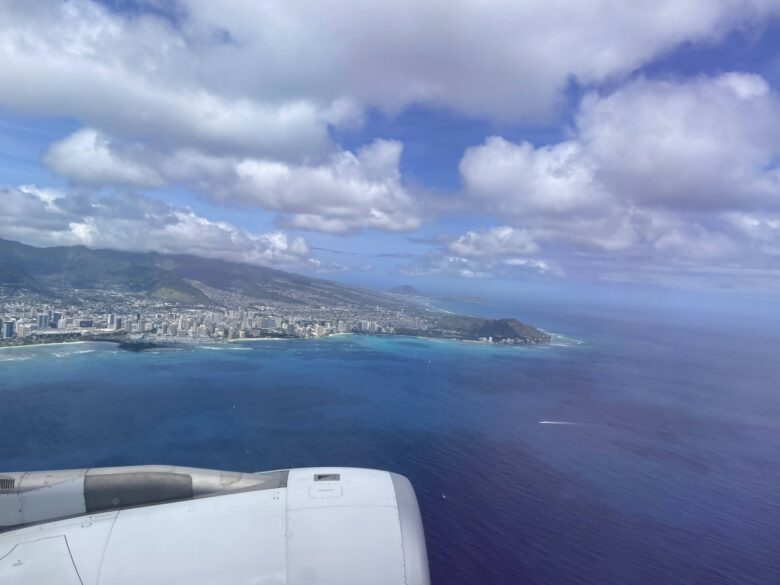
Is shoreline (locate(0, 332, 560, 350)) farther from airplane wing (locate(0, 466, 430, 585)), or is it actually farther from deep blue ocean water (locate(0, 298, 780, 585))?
airplane wing (locate(0, 466, 430, 585))

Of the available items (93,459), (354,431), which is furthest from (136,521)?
(354,431)

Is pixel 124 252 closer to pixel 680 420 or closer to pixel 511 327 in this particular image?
pixel 511 327

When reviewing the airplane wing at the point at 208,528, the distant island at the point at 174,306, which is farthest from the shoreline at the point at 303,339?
the airplane wing at the point at 208,528

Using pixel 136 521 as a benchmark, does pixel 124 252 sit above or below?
above

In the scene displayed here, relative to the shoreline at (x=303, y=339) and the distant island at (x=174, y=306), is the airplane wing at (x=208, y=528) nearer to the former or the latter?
the distant island at (x=174, y=306)

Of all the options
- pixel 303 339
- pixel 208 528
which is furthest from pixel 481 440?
pixel 303 339

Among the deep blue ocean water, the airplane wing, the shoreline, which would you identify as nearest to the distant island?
the shoreline

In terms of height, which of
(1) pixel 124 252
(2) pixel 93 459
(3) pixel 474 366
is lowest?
(2) pixel 93 459
